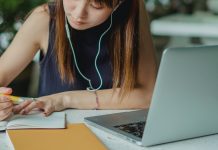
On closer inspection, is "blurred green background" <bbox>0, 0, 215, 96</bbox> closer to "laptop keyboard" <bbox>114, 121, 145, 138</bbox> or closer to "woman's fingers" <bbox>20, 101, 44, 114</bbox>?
"woman's fingers" <bbox>20, 101, 44, 114</bbox>

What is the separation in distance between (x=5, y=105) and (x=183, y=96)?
45cm

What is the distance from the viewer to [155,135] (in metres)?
0.98

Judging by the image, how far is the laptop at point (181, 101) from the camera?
0.90m

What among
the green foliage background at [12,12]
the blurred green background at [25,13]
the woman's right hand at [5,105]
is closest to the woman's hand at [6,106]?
the woman's right hand at [5,105]

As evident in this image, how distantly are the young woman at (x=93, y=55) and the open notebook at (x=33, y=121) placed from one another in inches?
5.8

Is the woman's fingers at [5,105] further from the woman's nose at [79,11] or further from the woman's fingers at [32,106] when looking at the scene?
the woman's nose at [79,11]

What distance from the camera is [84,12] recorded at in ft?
4.17

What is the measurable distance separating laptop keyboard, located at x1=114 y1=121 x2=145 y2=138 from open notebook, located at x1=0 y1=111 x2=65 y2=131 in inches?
5.8

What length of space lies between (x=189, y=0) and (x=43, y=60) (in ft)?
8.51

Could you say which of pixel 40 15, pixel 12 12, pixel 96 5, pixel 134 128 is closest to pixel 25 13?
pixel 12 12

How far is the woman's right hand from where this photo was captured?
1.10 meters

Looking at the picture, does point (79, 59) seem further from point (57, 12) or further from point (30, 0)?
point (30, 0)

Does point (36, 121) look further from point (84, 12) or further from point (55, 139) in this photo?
point (84, 12)

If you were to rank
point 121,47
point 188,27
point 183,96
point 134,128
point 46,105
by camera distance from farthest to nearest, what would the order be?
point 188,27
point 121,47
point 46,105
point 134,128
point 183,96
